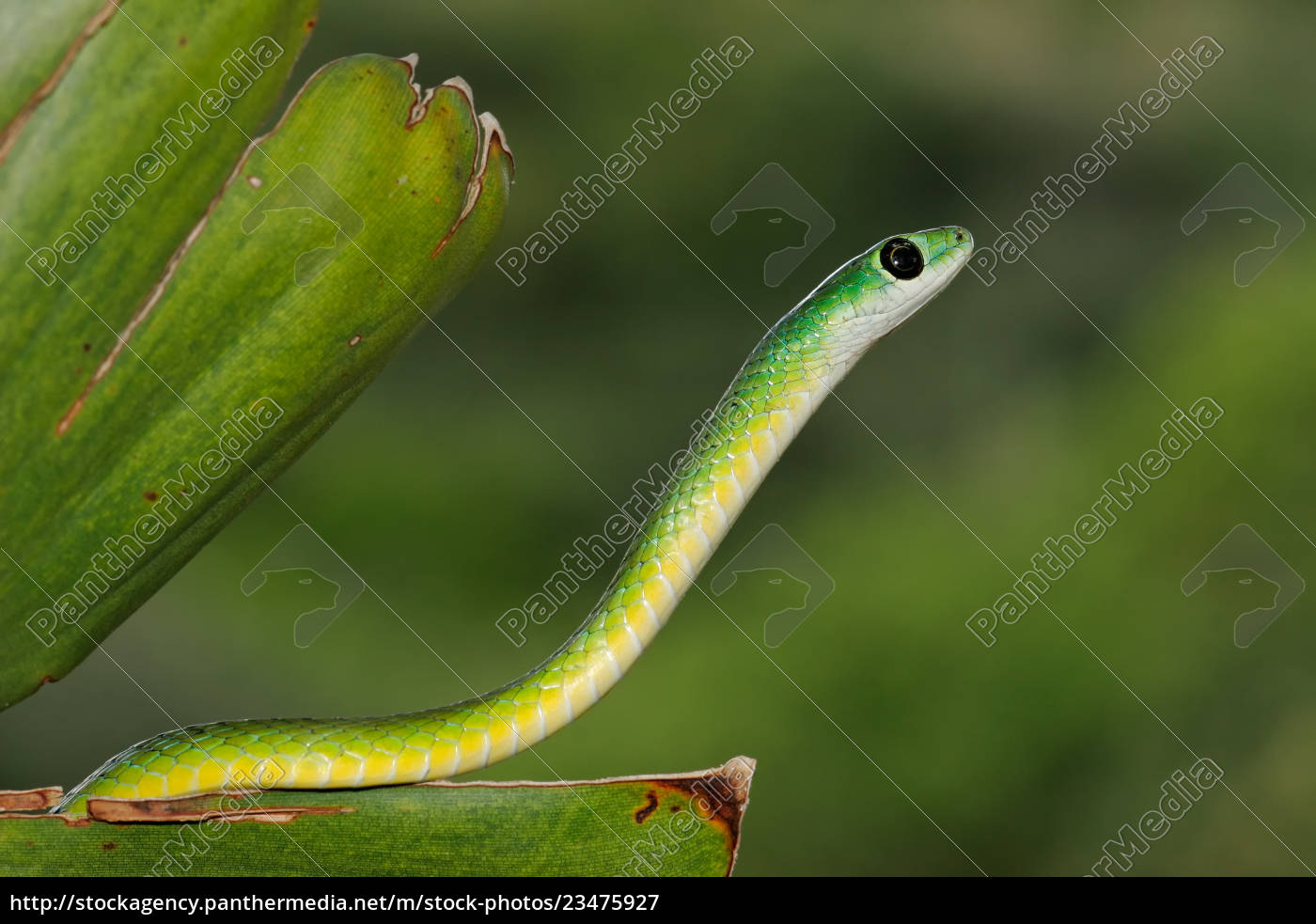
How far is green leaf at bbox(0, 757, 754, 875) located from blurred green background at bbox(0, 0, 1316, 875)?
976 millimetres

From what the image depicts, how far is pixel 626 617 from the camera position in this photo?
42.4 inches

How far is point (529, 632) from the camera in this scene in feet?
6.16

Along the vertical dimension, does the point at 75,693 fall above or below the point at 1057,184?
below

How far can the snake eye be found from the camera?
1.37 m

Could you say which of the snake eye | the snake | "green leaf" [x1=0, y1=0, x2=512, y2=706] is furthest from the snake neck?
"green leaf" [x1=0, y1=0, x2=512, y2=706]

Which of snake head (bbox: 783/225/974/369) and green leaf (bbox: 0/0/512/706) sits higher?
snake head (bbox: 783/225/974/369)

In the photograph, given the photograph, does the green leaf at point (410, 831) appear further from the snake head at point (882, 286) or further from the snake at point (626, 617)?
the snake head at point (882, 286)

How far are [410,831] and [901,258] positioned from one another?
102 centimetres

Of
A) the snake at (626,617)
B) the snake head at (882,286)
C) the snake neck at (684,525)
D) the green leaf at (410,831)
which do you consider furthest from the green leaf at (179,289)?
the snake head at (882,286)

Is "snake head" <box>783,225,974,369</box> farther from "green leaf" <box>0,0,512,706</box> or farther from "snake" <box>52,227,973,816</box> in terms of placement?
"green leaf" <box>0,0,512,706</box>

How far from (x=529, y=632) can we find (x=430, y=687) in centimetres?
21
